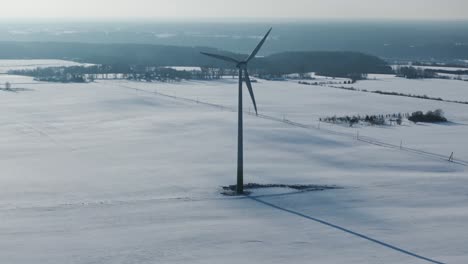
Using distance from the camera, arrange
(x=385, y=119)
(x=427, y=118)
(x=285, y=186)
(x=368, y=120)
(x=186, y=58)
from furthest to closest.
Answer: (x=186, y=58), (x=385, y=119), (x=427, y=118), (x=368, y=120), (x=285, y=186)

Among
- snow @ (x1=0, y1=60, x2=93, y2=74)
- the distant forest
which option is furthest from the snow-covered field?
snow @ (x1=0, y1=60, x2=93, y2=74)

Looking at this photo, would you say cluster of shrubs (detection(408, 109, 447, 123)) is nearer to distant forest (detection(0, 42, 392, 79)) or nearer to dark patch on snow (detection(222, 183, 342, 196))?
dark patch on snow (detection(222, 183, 342, 196))

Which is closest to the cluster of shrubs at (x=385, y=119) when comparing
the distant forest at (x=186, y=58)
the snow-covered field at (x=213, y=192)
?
the snow-covered field at (x=213, y=192)

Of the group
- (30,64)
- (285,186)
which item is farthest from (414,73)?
(285,186)

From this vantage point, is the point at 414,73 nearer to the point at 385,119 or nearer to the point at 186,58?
the point at 385,119

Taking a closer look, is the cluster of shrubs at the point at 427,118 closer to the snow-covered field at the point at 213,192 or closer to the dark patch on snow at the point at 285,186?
the snow-covered field at the point at 213,192
